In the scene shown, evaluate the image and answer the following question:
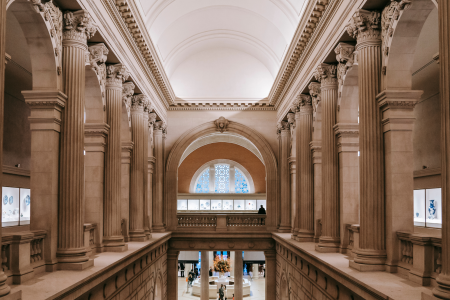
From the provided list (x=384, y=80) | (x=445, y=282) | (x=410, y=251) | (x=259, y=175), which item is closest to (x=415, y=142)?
(x=384, y=80)

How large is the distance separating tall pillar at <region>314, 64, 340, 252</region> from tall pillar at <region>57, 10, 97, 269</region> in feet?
22.4

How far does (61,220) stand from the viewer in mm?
9539

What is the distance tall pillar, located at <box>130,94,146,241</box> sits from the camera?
17188 millimetres

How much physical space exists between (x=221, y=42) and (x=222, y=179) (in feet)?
59.0

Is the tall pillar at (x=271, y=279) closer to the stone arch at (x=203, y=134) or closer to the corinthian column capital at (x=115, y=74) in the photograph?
the stone arch at (x=203, y=134)

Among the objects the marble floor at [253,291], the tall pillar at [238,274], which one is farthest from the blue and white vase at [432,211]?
the marble floor at [253,291]

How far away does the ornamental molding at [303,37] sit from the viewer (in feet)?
42.4

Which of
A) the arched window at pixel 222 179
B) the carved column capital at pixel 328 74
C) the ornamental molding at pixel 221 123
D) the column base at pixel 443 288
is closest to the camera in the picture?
the column base at pixel 443 288

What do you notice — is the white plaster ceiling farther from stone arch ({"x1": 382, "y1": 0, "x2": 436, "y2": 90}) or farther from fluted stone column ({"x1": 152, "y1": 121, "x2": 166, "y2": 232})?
stone arch ({"x1": 382, "y1": 0, "x2": 436, "y2": 90})

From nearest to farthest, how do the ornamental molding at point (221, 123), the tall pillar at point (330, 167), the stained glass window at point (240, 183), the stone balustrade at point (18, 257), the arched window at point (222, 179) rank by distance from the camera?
the stone balustrade at point (18, 257)
the tall pillar at point (330, 167)
the ornamental molding at point (221, 123)
the arched window at point (222, 179)
the stained glass window at point (240, 183)

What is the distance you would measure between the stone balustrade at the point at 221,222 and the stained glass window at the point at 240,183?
15.7m

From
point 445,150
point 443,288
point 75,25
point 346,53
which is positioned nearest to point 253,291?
point 346,53

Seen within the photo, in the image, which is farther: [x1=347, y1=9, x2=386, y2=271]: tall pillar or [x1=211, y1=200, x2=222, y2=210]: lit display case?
[x1=211, y1=200, x2=222, y2=210]: lit display case

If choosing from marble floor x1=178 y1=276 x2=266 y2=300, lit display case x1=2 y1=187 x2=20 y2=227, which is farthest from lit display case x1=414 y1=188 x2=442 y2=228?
marble floor x1=178 y1=276 x2=266 y2=300
